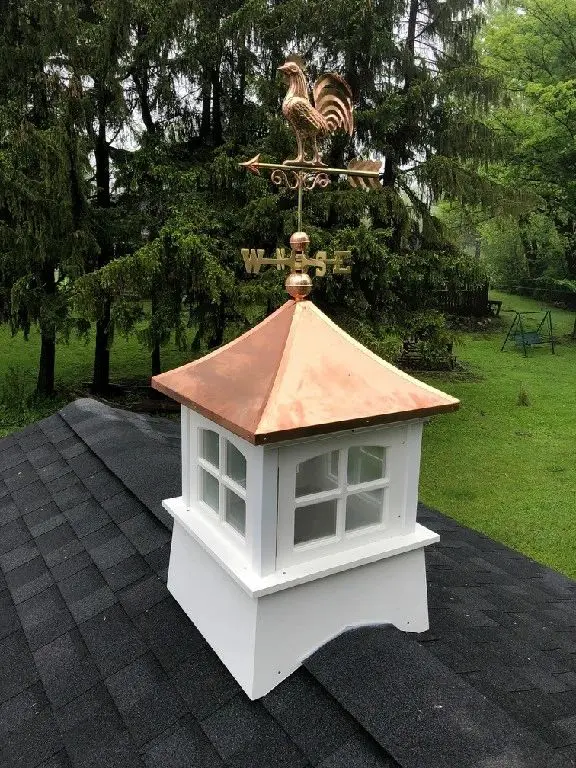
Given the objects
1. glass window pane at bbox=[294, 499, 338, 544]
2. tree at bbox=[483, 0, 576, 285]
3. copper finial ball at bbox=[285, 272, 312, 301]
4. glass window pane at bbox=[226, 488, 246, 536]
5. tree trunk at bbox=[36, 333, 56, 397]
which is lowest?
tree trunk at bbox=[36, 333, 56, 397]

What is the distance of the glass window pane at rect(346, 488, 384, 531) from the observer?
2.44 m

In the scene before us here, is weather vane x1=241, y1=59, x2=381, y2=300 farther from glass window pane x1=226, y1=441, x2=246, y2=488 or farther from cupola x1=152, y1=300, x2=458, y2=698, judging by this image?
glass window pane x1=226, y1=441, x2=246, y2=488

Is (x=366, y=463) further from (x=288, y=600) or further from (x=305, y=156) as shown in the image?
(x=305, y=156)

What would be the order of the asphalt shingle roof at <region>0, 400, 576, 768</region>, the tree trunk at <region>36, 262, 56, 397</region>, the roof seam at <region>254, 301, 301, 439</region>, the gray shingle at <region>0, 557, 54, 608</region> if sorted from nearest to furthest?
the asphalt shingle roof at <region>0, 400, 576, 768</region> → the roof seam at <region>254, 301, 301, 439</region> → the gray shingle at <region>0, 557, 54, 608</region> → the tree trunk at <region>36, 262, 56, 397</region>

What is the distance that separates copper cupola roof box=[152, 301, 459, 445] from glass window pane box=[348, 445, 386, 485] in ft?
1.00

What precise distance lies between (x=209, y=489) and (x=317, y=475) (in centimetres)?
52

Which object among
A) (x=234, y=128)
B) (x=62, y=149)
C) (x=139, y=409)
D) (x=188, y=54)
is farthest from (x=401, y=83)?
(x=139, y=409)

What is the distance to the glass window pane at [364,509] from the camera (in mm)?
2438

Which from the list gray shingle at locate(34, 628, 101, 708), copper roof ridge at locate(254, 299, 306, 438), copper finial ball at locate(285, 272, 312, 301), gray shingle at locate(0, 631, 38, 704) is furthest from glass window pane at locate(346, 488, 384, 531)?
gray shingle at locate(0, 631, 38, 704)

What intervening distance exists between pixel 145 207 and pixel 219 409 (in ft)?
35.3

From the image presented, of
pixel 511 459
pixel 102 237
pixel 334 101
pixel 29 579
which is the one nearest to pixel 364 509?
pixel 334 101

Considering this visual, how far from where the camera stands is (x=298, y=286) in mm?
2391

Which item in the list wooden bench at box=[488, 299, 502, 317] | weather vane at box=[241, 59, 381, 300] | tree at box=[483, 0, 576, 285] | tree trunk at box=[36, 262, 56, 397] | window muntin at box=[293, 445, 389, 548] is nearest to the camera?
window muntin at box=[293, 445, 389, 548]

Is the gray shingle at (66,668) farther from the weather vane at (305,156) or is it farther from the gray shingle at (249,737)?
the weather vane at (305,156)
